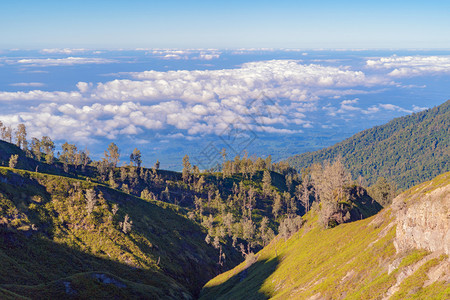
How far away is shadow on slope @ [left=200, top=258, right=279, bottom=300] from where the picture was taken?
10526 centimetres

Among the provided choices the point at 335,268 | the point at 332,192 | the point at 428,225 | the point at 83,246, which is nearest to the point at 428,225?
the point at 428,225

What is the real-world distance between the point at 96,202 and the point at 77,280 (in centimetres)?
6545

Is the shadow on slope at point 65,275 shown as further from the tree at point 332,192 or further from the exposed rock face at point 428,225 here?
the exposed rock face at point 428,225

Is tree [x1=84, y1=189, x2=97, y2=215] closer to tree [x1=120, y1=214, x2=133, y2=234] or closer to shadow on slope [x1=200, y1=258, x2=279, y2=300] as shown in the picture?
tree [x1=120, y1=214, x2=133, y2=234]

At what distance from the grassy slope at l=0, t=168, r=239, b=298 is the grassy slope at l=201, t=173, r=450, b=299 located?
22633 millimetres

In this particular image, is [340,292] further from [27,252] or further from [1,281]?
[27,252]

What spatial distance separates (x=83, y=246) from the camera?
123m

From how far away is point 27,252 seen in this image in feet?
342

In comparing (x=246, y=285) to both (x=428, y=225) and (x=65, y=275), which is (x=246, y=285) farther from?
(x=428, y=225)

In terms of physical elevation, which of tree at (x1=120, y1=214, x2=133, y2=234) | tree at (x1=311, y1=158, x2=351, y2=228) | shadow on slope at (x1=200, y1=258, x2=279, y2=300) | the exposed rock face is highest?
the exposed rock face

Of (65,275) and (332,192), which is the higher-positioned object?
(332,192)

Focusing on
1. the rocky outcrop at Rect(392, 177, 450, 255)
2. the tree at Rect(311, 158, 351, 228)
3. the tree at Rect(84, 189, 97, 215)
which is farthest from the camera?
the tree at Rect(84, 189, 97, 215)

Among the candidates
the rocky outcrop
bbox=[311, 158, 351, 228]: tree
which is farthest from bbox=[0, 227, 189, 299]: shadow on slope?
the rocky outcrop

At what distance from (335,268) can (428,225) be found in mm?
29294
